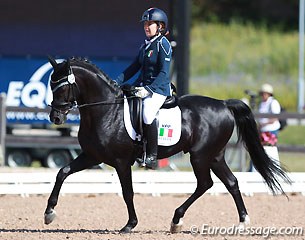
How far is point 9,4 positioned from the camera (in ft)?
56.8

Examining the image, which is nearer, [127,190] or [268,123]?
[127,190]

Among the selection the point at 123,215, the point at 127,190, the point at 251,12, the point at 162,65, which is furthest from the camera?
the point at 251,12

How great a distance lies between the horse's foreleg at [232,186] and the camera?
928 cm

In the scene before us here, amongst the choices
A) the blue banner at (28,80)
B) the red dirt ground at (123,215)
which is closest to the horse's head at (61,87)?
the red dirt ground at (123,215)

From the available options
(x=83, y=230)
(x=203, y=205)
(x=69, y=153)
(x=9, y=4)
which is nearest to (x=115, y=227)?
(x=83, y=230)

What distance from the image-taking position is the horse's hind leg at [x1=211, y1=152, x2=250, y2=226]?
30.5ft

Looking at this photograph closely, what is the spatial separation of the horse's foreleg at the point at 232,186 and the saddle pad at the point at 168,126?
61 centimetres

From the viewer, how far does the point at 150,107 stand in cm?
892

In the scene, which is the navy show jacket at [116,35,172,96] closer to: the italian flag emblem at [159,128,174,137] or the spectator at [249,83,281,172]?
the italian flag emblem at [159,128,174,137]

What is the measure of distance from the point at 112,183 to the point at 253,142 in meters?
3.33

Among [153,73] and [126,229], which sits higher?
[153,73]

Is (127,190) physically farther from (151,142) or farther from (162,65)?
(162,65)

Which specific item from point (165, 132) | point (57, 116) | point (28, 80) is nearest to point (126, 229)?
point (165, 132)

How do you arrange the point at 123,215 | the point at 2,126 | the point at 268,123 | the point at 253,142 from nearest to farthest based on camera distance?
1. the point at 253,142
2. the point at 123,215
3. the point at 268,123
4. the point at 2,126
